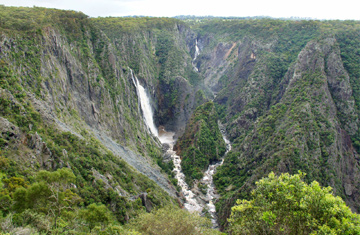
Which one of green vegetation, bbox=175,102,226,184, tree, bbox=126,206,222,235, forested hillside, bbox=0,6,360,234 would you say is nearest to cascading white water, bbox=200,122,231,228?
forested hillside, bbox=0,6,360,234

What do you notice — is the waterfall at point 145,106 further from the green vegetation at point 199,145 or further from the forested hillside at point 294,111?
the forested hillside at point 294,111

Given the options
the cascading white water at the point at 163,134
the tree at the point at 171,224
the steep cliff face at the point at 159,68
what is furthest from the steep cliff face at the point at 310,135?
the steep cliff face at the point at 159,68

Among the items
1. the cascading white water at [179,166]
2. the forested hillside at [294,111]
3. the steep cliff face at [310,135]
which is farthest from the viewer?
the cascading white water at [179,166]

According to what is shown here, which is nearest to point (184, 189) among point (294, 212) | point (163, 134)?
point (163, 134)

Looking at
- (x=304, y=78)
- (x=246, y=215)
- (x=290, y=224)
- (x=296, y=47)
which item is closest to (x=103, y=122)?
(x=246, y=215)

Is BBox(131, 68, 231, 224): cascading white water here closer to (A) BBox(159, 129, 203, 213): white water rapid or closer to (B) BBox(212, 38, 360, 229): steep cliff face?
(A) BBox(159, 129, 203, 213): white water rapid

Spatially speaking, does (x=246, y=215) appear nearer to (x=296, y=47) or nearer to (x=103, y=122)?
(x=103, y=122)
